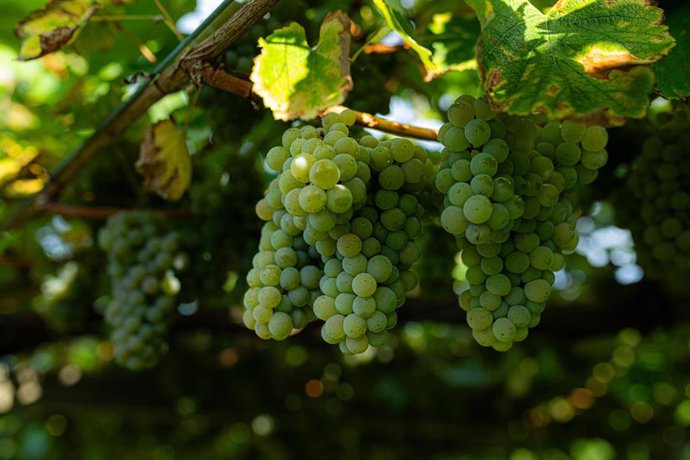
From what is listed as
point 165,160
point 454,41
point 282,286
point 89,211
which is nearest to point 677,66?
point 454,41

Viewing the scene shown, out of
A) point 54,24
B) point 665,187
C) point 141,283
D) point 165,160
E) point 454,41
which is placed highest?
point 54,24

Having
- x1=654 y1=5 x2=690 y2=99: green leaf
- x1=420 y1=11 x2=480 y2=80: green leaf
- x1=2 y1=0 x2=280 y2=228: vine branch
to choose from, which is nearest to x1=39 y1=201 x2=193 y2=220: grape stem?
x1=2 y1=0 x2=280 y2=228: vine branch

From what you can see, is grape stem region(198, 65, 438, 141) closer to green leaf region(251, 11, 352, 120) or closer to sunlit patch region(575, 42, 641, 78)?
green leaf region(251, 11, 352, 120)

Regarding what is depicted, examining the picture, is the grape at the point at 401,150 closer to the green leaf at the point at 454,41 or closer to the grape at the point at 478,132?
the grape at the point at 478,132

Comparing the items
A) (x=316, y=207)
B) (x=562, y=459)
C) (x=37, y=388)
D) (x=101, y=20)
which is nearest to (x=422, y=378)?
(x=562, y=459)

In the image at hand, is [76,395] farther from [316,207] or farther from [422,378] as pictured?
[316,207]

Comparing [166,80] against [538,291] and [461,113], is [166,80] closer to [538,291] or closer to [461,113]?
[461,113]

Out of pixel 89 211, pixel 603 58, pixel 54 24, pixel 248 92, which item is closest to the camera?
pixel 603 58
